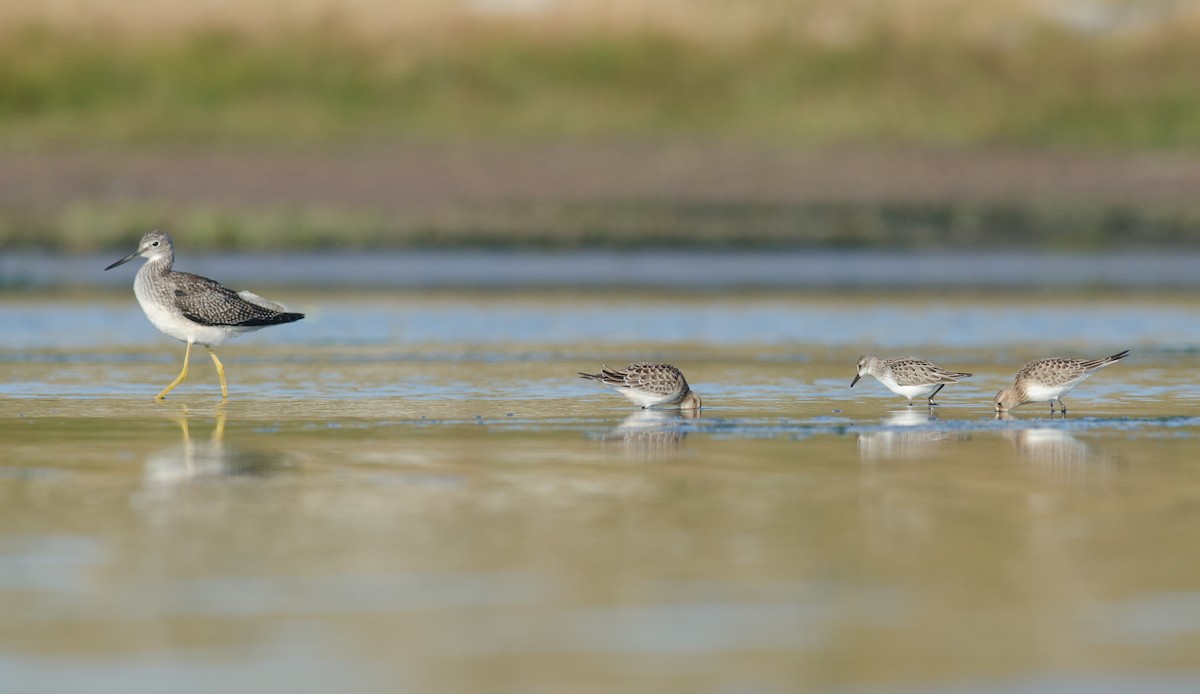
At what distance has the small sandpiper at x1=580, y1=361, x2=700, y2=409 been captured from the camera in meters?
16.4

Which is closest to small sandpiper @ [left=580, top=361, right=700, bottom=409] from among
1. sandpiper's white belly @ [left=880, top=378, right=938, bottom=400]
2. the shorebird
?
sandpiper's white belly @ [left=880, top=378, right=938, bottom=400]

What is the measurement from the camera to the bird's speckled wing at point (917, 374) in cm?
1659

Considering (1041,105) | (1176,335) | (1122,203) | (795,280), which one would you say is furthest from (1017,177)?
(1176,335)

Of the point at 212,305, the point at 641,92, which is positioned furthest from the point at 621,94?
the point at 212,305

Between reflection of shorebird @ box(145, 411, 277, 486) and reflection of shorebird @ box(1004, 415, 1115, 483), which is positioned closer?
reflection of shorebird @ box(145, 411, 277, 486)

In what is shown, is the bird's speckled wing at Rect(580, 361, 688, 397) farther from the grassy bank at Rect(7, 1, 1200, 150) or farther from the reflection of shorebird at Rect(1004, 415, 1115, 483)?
the grassy bank at Rect(7, 1, 1200, 150)

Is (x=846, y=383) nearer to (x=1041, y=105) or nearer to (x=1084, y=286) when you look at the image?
(x=1084, y=286)

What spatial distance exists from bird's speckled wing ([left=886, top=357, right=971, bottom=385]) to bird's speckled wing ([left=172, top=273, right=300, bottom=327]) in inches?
203

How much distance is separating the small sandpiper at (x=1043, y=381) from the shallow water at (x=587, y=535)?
0.20 metres

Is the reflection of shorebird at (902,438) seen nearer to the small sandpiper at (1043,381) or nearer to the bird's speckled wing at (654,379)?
the small sandpiper at (1043,381)

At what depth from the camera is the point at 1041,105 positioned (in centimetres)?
7012

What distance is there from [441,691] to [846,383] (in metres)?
11.5

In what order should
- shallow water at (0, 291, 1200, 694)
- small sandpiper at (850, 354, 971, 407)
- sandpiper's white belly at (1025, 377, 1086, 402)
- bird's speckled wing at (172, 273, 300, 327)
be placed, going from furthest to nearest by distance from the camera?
1. bird's speckled wing at (172, 273, 300, 327)
2. small sandpiper at (850, 354, 971, 407)
3. sandpiper's white belly at (1025, 377, 1086, 402)
4. shallow water at (0, 291, 1200, 694)

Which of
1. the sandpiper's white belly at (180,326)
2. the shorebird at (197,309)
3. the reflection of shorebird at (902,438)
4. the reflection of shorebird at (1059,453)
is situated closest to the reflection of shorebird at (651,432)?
the reflection of shorebird at (902,438)
